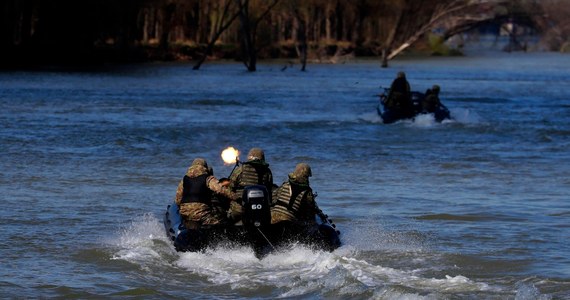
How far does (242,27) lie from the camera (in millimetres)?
74500

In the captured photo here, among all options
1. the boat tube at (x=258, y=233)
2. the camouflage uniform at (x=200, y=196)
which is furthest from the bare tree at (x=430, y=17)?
the boat tube at (x=258, y=233)

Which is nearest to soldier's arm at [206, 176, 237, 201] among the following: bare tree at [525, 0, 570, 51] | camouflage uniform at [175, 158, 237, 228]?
camouflage uniform at [175, 158, 237, 228]

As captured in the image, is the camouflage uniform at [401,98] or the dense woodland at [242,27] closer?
the camouflage uniform at [401,98]

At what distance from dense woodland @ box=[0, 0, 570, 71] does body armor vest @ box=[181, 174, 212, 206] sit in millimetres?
55991

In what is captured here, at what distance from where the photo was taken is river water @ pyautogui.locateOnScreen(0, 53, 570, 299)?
14305 mm

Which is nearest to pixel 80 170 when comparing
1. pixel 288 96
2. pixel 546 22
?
pixel 288 96

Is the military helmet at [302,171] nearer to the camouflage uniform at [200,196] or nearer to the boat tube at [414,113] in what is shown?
the camouflage uniform at [200,196]

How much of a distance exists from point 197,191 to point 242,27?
5941 cm

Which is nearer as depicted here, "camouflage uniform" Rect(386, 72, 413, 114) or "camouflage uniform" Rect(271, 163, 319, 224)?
"camouflage uniform" Rect(271, 163, 319, 224)

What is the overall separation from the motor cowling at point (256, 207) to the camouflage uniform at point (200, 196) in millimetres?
752

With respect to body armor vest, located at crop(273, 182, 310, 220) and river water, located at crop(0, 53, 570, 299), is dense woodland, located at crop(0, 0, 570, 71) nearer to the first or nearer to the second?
river water, located at crop(0, 53, 570, 299)

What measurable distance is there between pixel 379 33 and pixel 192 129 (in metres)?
79.9

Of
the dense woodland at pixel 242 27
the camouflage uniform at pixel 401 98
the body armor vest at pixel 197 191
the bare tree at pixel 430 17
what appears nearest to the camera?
the body armor vest at pixel 197 191

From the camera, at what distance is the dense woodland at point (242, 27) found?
79.4 metres
